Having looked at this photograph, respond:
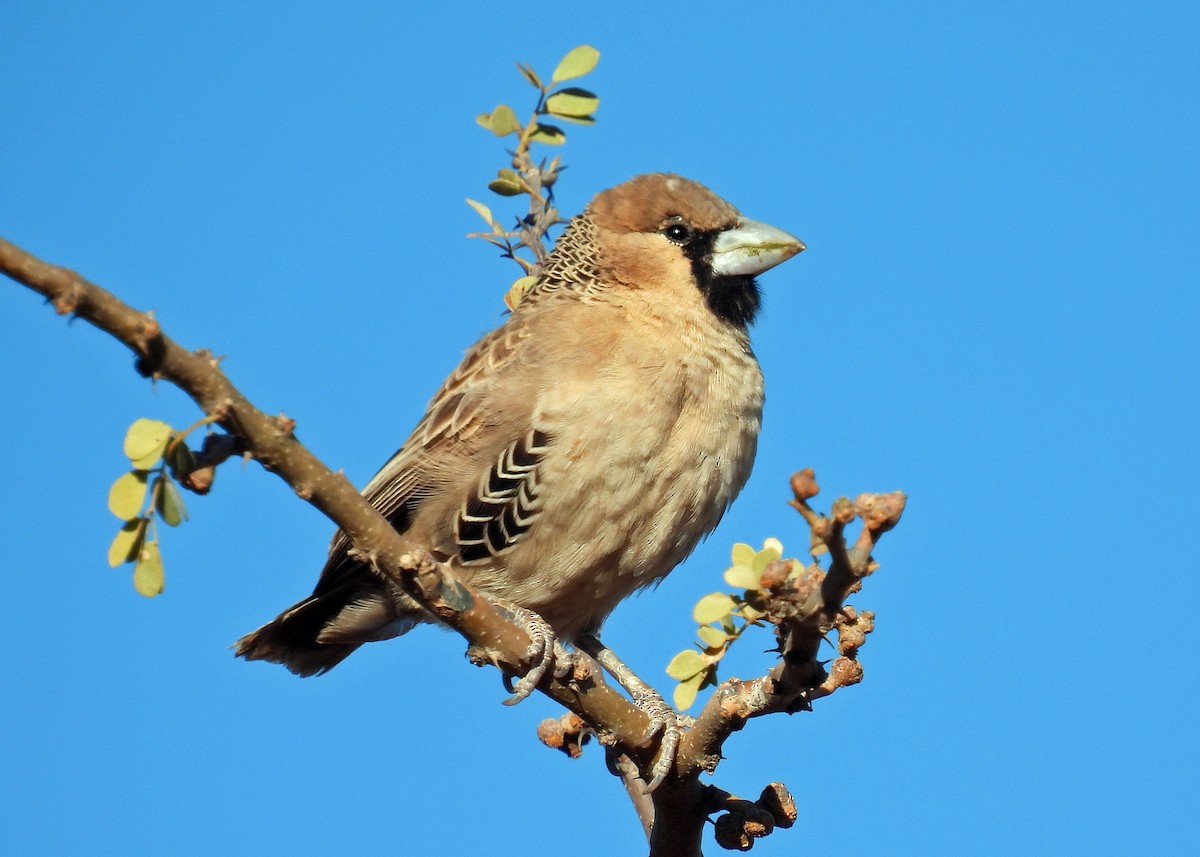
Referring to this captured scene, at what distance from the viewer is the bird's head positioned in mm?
6395

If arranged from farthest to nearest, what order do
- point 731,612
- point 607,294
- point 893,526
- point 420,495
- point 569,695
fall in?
point 607,294, point 420,495, point 569,695, point 731,612, point 893,526

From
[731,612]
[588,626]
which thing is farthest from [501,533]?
[731,612]

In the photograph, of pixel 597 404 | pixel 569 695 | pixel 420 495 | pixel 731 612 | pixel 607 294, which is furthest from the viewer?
pixel 607 294

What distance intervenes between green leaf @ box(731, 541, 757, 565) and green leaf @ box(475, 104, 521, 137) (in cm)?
296

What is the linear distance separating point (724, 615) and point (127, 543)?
61.3 inches

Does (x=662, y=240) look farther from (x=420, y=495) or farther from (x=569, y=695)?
(x=569, y=695)

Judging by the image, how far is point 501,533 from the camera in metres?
5.68

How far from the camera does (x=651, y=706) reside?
204 inches

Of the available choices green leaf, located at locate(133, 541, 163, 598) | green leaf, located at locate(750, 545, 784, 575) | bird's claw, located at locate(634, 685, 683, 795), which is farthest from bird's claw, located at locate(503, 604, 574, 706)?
green leaf, located at locate(133, 541, 163, 598)

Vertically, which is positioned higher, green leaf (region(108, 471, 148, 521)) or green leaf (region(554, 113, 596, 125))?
green leaf (region(554, 113, 596, 125))

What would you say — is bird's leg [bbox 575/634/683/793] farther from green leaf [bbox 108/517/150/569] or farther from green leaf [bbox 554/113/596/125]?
green leaf [bbox 554/113/596/125]

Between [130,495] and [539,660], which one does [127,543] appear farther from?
[539,660]

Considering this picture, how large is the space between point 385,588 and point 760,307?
87.8 inches

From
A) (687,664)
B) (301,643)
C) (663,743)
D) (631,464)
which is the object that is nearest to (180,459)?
(687,664)
